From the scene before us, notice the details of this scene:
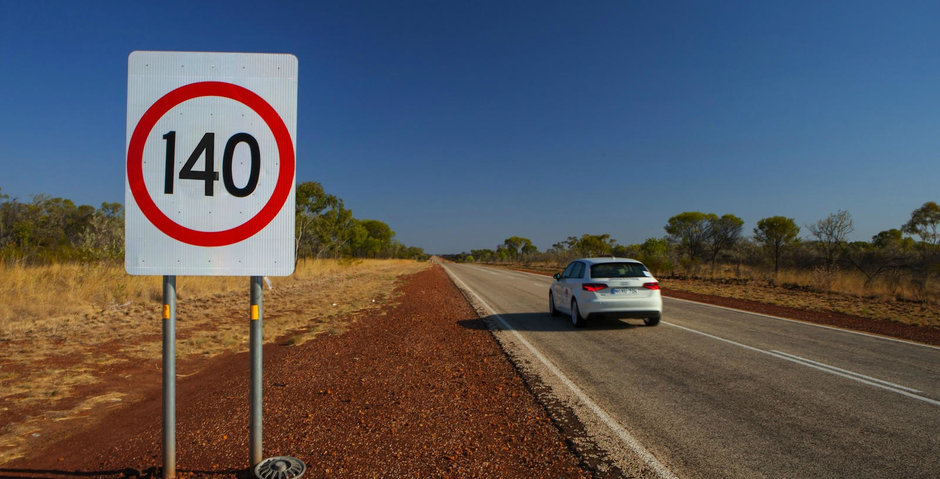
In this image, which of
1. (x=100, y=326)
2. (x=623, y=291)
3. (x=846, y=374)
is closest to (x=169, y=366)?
(x=846, y=374)

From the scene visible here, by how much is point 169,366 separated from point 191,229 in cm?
74

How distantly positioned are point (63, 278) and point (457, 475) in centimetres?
1548

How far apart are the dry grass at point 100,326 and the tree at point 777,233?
111 ft

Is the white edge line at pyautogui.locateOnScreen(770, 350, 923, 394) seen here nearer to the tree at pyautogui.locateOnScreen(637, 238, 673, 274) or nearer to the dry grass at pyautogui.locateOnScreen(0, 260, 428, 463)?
the dry grass at pyautogui.locateOnScreen(0, 260, 428, 463)

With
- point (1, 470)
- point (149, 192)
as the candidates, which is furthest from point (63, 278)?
point (149, 192)

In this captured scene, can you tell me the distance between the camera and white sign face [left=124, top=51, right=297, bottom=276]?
2.41 meters

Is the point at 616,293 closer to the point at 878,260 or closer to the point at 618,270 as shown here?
the point at 618,270

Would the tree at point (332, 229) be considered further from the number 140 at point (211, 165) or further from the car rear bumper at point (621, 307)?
the number 140 at point (211, 165)

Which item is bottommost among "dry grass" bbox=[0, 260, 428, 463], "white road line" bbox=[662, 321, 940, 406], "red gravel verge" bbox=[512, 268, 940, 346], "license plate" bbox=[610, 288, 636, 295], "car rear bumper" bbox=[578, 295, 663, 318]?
"red gravel verge" bbox=[512, 268, 940, 346]

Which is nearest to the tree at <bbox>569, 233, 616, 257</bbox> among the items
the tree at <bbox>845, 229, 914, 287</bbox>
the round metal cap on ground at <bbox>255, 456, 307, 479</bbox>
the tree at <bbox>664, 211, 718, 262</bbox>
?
the tree at <bbox>664, 211, 718, 262</bbox>

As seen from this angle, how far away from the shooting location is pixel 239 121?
248 centimetres

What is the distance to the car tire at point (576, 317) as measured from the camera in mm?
10352

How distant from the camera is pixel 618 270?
10430 millimetres

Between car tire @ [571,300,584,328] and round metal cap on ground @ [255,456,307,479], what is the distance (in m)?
8.03
